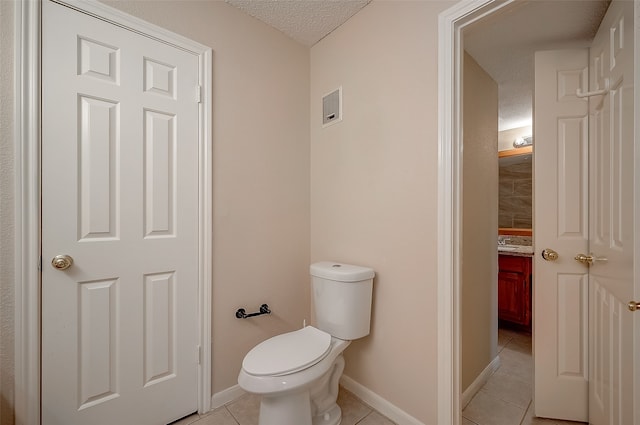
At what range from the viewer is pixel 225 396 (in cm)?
160

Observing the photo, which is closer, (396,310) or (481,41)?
(396,310)

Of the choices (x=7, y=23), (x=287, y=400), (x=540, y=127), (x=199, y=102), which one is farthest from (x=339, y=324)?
(x=7, y=23)

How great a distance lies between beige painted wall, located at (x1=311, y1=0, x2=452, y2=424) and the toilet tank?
98 millimetres

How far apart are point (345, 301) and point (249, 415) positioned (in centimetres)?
85

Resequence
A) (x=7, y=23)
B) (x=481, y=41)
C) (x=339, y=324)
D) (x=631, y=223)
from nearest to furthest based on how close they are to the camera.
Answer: (x=631, y=223)
(x=7, y=23)
(x=339, y=324)
(x=481, y=41)

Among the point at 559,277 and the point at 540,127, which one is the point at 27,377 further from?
the point at 540,127

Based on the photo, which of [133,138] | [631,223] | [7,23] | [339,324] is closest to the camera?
[631,223]

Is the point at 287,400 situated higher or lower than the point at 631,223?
lower

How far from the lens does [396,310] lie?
147 centimetres

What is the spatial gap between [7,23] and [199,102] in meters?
0.73

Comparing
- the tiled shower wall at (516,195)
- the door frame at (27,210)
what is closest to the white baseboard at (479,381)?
the tiled shower wall at (516,195)

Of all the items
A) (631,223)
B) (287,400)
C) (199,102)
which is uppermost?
(199,102)

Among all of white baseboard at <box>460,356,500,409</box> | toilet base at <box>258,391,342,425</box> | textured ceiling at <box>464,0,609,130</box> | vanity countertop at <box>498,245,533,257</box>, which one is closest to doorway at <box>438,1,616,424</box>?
textured ceiling at <box>464,0,609,130</box>

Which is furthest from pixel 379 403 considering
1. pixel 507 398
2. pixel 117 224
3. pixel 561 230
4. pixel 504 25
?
pixel 504 25
